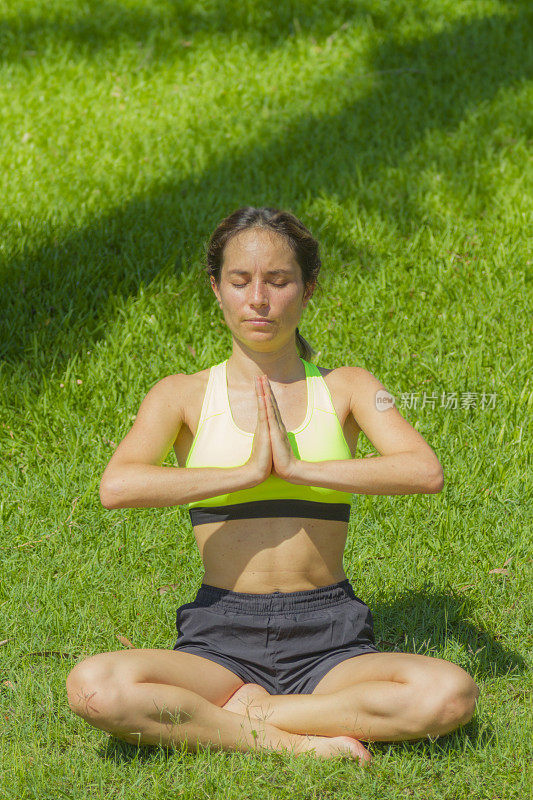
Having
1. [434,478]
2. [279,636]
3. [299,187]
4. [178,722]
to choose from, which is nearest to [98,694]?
[178,722]

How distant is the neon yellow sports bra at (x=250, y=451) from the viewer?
320cm

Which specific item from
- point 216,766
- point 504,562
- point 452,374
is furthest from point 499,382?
point 216,766

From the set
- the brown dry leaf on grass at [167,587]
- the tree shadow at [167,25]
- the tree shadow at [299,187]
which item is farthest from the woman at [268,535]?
the tree shadow at [167,25]

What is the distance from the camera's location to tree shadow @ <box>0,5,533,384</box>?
5828mm

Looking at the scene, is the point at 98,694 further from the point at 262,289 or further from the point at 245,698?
the point at 262,289

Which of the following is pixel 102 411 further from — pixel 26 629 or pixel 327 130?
pixel 327 130

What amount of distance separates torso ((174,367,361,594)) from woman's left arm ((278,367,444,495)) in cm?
9

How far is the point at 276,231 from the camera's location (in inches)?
131

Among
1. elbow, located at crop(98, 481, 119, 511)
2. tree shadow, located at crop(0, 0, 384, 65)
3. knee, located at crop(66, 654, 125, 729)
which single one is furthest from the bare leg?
tree shadow, located at crop(0, 0, 384, 65)

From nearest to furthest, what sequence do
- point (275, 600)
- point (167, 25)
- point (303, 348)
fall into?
point (275, 600) → point (303, 348) → point (167, 25)

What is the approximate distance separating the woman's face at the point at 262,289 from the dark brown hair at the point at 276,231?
4 centimetres

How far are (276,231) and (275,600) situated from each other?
1248mm

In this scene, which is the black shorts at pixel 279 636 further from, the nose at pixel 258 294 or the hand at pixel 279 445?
the nose at pixel 258 294

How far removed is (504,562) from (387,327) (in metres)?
1.98
